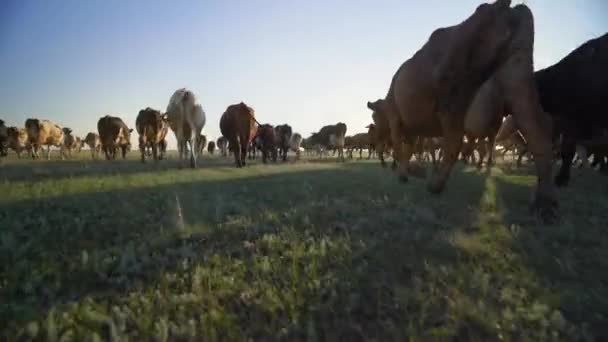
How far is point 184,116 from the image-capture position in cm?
1423

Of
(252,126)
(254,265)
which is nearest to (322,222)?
(254,265)

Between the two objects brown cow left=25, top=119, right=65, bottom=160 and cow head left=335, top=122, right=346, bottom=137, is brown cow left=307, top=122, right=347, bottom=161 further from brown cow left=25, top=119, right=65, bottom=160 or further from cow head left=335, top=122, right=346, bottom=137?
brown cow left=25, top=119, right=65, bottom=160

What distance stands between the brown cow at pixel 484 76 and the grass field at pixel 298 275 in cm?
98

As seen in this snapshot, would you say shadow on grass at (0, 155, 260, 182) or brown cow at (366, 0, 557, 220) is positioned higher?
brown cow at (366, 0, 557, 220)

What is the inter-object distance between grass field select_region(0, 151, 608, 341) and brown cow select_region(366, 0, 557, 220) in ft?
3.22

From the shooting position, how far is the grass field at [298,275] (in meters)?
1.75

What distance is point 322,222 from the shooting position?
12.4 ft

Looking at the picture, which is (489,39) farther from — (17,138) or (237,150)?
(17,138)

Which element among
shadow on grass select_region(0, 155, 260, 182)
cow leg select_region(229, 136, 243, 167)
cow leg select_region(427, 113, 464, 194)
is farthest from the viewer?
cow leg select_region(229, 136, 243, 167)

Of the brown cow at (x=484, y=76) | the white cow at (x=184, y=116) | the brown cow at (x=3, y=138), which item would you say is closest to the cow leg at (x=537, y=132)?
the brown cow at (x=484, y=76)

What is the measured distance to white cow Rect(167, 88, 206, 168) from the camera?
1410cm

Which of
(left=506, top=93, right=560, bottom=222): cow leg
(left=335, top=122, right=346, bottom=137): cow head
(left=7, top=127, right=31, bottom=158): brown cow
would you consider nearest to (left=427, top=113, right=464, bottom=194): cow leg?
(left=506, top=93, right=560, bottom=222): cow leg

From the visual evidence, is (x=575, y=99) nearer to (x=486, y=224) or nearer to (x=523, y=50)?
(x=523, y=50)

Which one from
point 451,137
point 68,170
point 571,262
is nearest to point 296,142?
point 68,170
